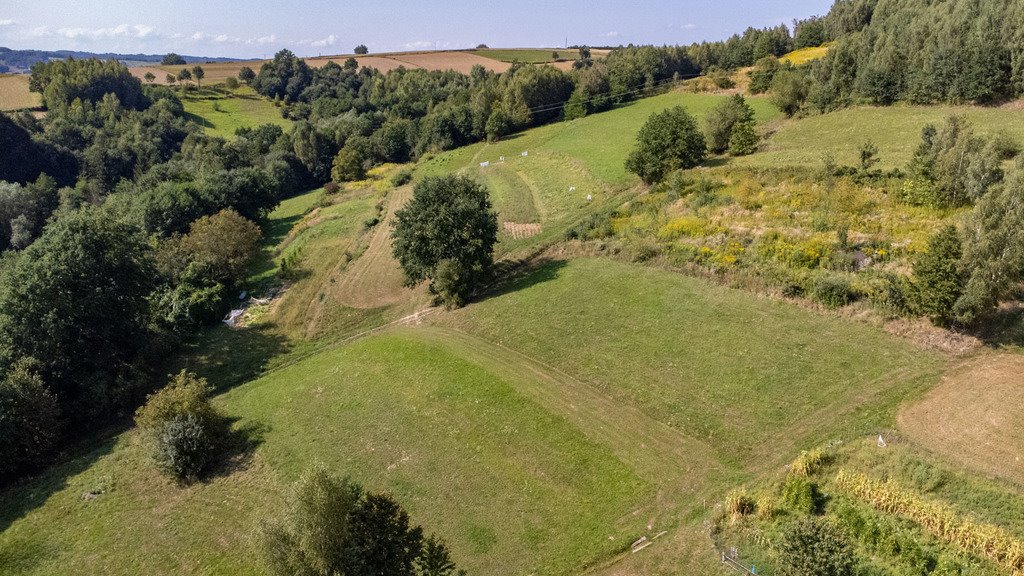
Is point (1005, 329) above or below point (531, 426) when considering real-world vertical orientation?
above

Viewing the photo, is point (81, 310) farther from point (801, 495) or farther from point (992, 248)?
point (992, 248)

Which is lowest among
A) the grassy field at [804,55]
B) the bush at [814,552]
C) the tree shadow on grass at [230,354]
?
the tree shadow on grass at [230,354]

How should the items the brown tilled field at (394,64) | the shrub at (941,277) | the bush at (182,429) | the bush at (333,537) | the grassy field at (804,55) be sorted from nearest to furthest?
the bush at (333,537)
the shrub at (941,277)
the bush at (182,429)
the grassy field at (804,55)
the brown tilled field at (394,64)

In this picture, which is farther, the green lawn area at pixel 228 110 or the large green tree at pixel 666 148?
the green lawn area at pixel 228 110

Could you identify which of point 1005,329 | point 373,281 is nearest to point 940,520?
point 1005,329

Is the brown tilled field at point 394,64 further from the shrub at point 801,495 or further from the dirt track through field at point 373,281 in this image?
the shrub at point 801,495

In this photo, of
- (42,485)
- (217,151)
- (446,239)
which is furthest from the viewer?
(217,151)

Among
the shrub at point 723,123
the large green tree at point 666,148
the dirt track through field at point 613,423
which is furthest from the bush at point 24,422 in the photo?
the shrub at point 723,123
